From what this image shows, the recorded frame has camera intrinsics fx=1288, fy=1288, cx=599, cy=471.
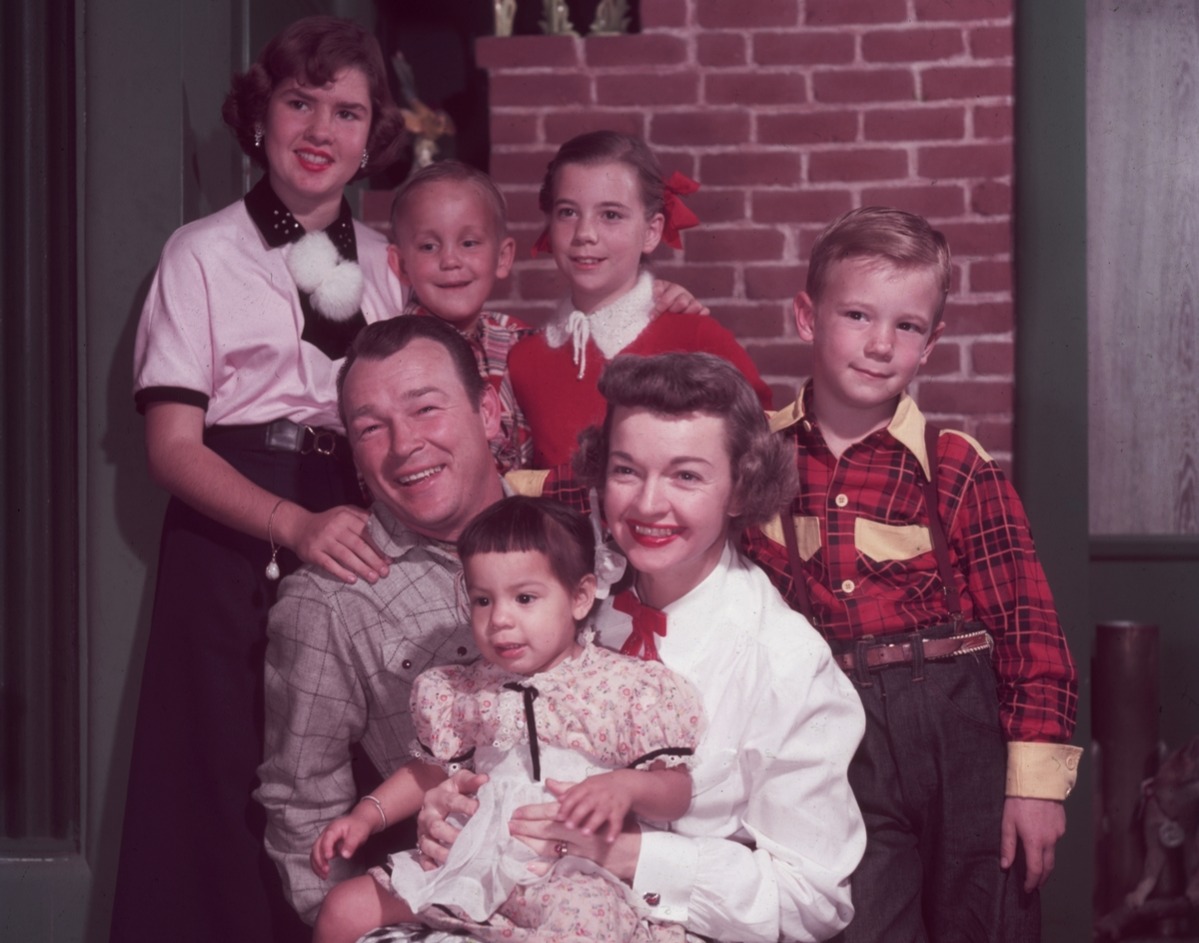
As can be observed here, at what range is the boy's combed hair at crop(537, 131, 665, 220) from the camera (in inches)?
109

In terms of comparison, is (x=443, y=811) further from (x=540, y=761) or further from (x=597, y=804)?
(x=597, y=804)

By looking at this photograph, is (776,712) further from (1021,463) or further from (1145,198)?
(1145,198)

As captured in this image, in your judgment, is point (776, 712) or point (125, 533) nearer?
point (776, 712)

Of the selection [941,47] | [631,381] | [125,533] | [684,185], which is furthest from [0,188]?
[941,47]

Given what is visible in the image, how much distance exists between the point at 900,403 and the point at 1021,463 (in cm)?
149

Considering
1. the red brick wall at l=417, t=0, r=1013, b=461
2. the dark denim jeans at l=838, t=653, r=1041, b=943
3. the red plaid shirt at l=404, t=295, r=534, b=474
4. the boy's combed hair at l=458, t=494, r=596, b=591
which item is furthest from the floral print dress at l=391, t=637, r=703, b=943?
the red brick wall at l=417, t=0, r=1013, b=461

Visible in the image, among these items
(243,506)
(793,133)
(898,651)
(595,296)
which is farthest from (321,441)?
(793,133)

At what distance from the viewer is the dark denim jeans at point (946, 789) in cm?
229

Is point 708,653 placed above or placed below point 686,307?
below

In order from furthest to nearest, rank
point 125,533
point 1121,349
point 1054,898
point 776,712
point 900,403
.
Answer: point 1121,349 < point 1054,898 < point 125,533 < point 900,403 < point 776,712

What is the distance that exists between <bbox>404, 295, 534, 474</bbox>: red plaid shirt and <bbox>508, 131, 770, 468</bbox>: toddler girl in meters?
0.03

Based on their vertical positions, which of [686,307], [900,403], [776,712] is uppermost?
[686,307]

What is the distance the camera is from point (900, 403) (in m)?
2.38

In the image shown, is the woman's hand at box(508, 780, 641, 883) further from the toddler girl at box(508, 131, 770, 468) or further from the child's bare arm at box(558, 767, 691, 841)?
the toddler girl at box(508, 131, 770, 468)
